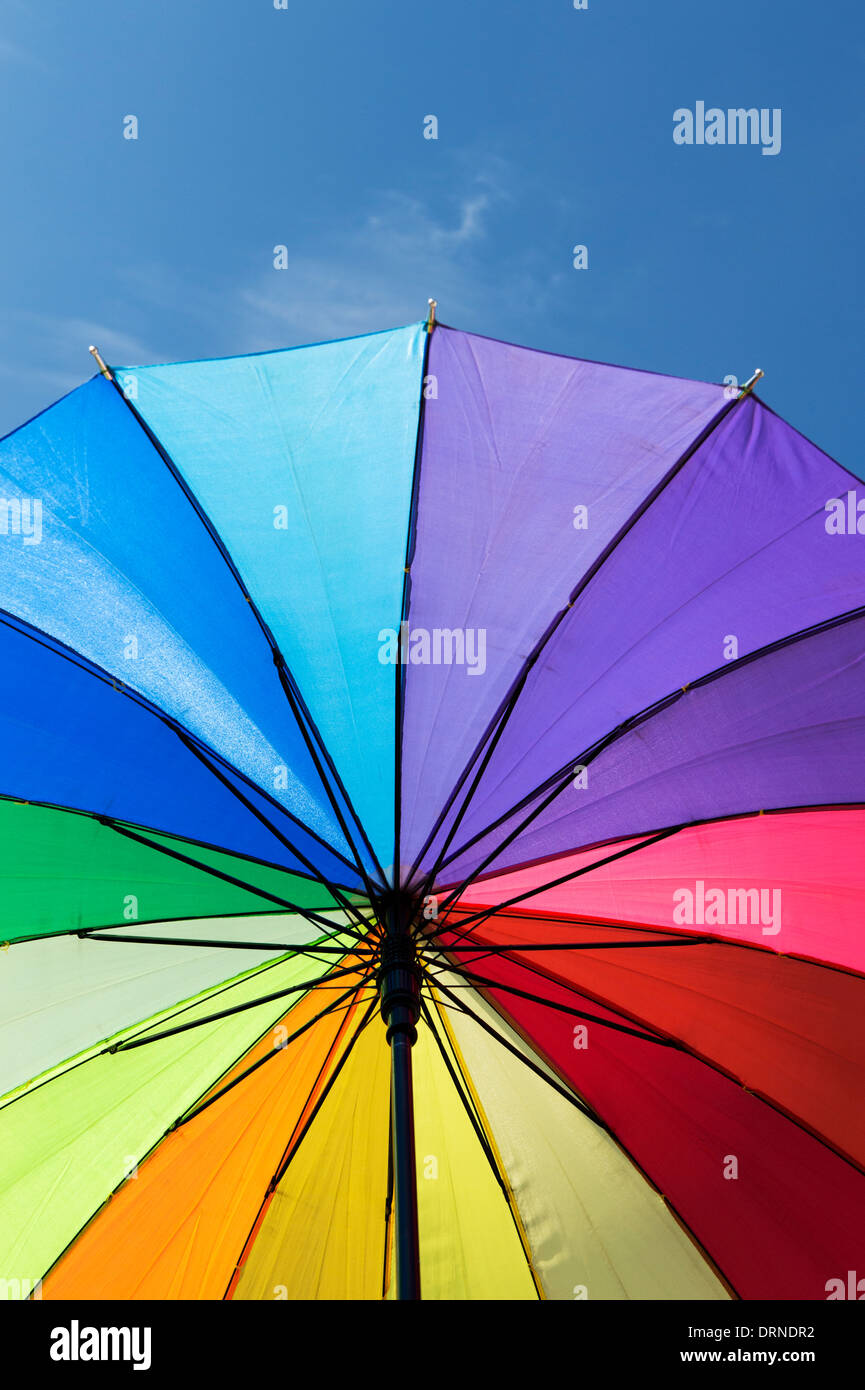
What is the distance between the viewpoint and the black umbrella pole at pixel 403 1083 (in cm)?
293

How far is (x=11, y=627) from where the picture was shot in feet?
11.9

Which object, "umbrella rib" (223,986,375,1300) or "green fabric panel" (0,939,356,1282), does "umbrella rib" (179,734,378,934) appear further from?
"green fabric panel" (0,939,356,1282)

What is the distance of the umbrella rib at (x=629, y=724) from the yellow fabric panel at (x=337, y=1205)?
94 centimetres

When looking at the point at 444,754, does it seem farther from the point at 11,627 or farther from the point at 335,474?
the point at 11,627

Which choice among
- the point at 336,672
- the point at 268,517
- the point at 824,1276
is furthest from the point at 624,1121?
the point at 268,517

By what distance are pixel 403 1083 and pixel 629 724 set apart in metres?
1.22

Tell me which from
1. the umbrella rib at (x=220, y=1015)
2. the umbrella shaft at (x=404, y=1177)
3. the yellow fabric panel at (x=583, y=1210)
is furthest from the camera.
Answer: the yellow fabric panel at (x=583, y=1210)

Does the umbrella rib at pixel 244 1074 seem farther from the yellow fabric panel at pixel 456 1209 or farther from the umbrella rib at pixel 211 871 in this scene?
the yellow fabric panel at pixel 456 1209

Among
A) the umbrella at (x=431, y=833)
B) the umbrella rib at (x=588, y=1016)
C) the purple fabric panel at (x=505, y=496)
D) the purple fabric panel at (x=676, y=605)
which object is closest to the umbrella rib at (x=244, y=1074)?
the umbrella at (x=431, y=833)

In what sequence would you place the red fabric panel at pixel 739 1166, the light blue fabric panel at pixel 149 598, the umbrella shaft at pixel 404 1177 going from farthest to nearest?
the red fabric panel at pixel 739 1166, the light blue fabric panel at pixel 149 598, the umbrella shaft at pixel 404 1177

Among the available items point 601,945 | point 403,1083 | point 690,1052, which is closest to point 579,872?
point 601,945

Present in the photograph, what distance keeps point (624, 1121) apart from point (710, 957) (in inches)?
25.4

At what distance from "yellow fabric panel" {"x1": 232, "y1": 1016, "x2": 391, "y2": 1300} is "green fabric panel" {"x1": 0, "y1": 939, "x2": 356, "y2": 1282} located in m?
0.42
